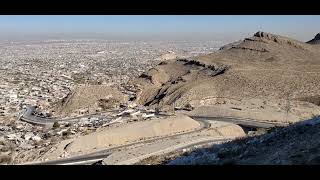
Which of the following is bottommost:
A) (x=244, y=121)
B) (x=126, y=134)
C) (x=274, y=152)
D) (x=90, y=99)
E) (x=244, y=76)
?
(x=90, y=99)

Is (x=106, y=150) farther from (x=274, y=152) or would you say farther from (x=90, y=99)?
(x=90, y=99)

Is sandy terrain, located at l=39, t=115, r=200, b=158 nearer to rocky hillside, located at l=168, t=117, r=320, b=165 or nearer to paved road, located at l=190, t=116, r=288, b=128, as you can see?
paved road, located at l=190, t=116, r=288, b=128

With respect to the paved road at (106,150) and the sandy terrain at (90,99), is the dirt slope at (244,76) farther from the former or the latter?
the paved road at (106,150)

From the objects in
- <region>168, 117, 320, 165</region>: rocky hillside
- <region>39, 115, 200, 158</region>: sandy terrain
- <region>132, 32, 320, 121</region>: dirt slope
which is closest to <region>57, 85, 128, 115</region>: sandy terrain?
<region>132, 32, 320, 121</region>: dirt slope

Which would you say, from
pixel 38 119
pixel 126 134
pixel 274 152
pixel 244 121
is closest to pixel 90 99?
pixel 38 119

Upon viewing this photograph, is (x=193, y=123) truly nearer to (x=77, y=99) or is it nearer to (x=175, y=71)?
(x=77, y=99)

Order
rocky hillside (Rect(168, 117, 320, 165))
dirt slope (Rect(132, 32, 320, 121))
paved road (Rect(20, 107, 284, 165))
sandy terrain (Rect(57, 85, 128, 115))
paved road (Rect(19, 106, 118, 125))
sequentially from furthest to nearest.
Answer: sandy terrain (Rect(57, 85, 128, 115)) → dirt slope (Rect(132, 32, 320, 121)) → paved road (Rect(19, 106, 118, 125)) → paved road (Rect(20, 107, 284, 165)) → rocky hillside (Rect(168, 117, 320, 165))

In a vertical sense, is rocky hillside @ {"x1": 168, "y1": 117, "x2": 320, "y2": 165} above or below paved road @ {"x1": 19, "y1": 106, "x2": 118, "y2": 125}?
above

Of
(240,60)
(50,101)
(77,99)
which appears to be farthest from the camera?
(240,60)


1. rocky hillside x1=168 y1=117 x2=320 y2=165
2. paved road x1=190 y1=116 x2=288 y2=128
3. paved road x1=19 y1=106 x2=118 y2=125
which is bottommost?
paved road x1=19 y1=106 x2=118 y2=125
